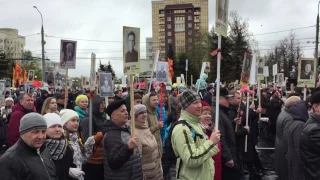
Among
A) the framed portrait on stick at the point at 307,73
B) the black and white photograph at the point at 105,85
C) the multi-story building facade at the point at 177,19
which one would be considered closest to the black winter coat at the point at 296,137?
the black and white photograph at the point at 105,85

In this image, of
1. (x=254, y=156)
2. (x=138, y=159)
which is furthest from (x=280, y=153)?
(x=138, y=159)

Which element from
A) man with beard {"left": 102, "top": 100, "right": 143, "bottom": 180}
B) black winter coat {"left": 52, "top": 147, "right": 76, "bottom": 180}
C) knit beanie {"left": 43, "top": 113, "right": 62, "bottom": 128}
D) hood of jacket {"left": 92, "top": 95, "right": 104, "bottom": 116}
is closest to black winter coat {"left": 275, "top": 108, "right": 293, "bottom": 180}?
man with beard {"left": 102, "top": 100, "right": 143, "bottom": 180}

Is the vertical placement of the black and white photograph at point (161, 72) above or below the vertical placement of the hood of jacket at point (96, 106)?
above

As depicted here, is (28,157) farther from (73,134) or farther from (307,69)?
(307,69)

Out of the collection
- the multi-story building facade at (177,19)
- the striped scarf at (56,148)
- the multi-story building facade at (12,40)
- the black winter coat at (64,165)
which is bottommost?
the black winter coat at (64,165)

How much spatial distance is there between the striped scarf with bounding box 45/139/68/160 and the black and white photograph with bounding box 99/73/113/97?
3632 mm

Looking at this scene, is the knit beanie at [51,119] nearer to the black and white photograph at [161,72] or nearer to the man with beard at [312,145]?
the man with beard at [312,145]

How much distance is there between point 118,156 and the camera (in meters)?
4.19

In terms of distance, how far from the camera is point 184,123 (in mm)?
3957

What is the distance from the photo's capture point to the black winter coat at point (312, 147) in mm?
4176

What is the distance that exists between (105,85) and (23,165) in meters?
4.96

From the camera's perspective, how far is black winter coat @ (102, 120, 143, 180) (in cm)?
421

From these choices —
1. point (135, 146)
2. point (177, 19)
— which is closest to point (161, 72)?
point (135, 146)

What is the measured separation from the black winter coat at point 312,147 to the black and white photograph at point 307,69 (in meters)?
5.33
